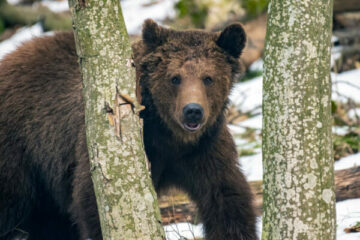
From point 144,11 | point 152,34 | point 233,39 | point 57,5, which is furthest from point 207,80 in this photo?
point 57,5

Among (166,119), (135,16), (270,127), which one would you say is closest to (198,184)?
(166,119)

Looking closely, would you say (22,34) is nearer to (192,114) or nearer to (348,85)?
(348,85)

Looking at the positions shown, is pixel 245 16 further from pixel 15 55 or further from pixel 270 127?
pixel 270 127

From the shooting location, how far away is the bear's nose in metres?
4.68

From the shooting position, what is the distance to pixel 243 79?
38.9ft

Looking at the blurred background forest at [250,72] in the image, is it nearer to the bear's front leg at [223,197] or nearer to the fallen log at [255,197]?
the fallen log at [255,197]

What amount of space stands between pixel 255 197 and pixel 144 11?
12.4 m

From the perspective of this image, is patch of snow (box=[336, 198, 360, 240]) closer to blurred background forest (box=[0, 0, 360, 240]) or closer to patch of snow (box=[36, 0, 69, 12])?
blurred background forest (box=[0, 0, 360, 240])

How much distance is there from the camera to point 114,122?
346 centimetres

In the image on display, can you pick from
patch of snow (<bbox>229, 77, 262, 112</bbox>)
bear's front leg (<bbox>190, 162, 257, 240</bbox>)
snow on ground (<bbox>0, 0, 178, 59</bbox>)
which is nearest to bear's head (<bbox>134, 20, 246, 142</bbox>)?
bear's front leg (<bbox>190, 162, 257, 240</bbox>)

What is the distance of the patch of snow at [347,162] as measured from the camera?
6.70m

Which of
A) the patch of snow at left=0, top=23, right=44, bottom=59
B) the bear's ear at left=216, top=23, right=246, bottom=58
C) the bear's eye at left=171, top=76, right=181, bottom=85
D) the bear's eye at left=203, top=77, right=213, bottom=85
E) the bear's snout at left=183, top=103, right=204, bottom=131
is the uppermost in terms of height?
the patch of snow at left=0, top=23, right=44, bottom=59

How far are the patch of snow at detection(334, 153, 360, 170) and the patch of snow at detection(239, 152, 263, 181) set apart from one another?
985mm

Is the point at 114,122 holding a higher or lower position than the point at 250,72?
lower
